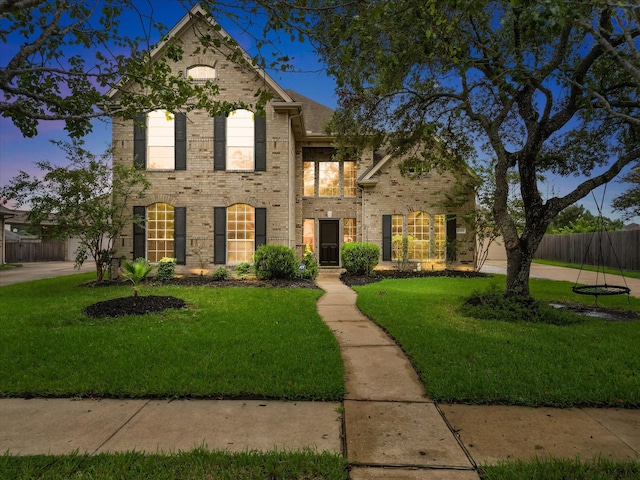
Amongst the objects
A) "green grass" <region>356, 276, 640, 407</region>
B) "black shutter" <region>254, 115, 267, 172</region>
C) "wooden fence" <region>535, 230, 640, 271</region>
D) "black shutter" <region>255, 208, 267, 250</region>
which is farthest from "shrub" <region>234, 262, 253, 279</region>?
"wooden fence" <region>535, 230, 640, 271</region>

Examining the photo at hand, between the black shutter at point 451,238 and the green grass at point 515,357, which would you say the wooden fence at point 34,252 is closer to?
the green grass at point 515,357

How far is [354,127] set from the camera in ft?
29.3

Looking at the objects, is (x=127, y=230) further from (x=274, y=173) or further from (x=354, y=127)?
(x=354, y=127)

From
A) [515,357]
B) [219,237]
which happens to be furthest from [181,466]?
[219,237]

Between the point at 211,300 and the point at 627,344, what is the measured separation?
306 inches

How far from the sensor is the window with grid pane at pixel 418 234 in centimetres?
1631

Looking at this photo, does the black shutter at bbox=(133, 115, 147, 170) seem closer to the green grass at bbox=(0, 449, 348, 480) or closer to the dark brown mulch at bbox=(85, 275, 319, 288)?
the dark brown mulch at bbox=(85, 275, 319, 288)

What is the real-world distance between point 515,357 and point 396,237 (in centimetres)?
1192

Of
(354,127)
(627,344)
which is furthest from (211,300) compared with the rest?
(627,344)

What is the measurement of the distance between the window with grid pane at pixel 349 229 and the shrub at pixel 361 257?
2.60 m

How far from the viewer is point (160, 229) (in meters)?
13.1

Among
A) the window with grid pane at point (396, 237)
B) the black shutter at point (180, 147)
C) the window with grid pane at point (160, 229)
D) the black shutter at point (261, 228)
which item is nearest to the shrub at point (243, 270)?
the black shutter at point (261, 228)

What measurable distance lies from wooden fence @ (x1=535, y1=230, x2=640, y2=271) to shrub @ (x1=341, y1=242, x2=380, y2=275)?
7.70m

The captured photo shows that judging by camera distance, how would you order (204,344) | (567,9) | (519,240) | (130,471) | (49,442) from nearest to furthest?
(130,471) → (49,442) → (567,9) → (204,344) → (519,240)
